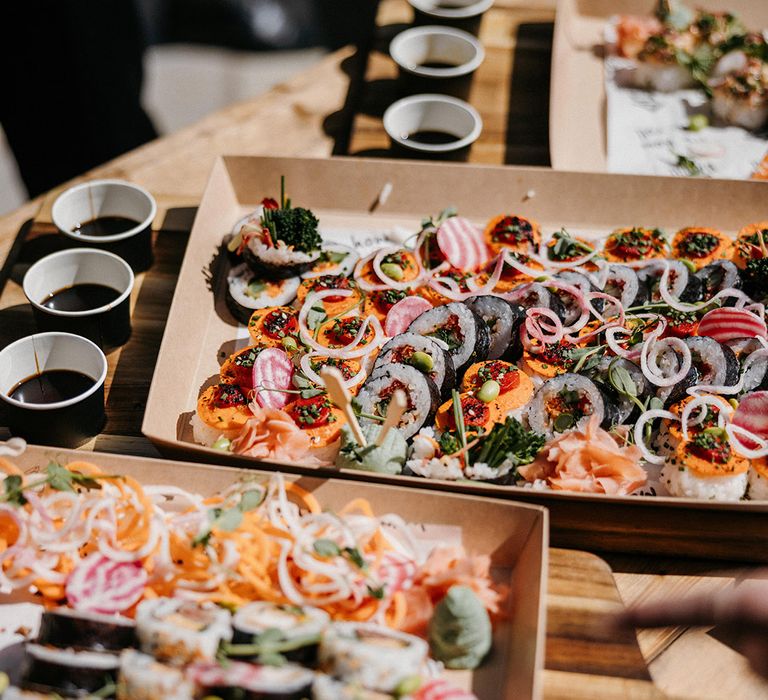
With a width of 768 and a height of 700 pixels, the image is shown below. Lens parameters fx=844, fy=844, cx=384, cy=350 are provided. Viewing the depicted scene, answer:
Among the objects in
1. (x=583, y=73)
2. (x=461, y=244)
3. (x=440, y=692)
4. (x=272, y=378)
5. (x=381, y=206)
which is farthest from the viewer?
(x=583, y=73)

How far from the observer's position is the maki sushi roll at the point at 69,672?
64.0 inches

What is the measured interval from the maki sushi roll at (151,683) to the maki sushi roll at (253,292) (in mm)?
1216

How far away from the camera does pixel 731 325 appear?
2365 mm

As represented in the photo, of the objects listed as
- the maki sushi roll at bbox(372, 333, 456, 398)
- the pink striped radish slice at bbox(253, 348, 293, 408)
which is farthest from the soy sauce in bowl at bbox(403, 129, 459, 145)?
the pink striped radish slice at bbox(253, 348, 293, 408)

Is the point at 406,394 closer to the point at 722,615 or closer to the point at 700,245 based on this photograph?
the point at 722,615

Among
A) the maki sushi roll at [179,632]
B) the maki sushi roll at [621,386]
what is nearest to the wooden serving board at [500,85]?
the maki sushi roll at [621,386]

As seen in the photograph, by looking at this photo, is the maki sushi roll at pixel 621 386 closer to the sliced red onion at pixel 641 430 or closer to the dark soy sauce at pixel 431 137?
the sliced red onion at pixel 641 430

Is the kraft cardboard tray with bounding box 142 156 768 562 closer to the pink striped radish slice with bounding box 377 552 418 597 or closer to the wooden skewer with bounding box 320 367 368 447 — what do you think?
the wooden skewer with bounding box 320 367 368 447

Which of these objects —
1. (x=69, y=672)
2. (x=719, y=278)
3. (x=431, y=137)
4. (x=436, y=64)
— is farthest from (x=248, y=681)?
(x=436, y=64)

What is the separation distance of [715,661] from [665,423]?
0.60 m

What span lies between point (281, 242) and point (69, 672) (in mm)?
1378

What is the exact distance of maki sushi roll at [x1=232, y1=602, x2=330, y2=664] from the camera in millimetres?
1659

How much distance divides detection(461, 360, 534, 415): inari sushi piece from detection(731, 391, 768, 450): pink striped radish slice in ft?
1.77

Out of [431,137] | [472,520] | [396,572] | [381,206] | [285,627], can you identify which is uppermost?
[431,137]
